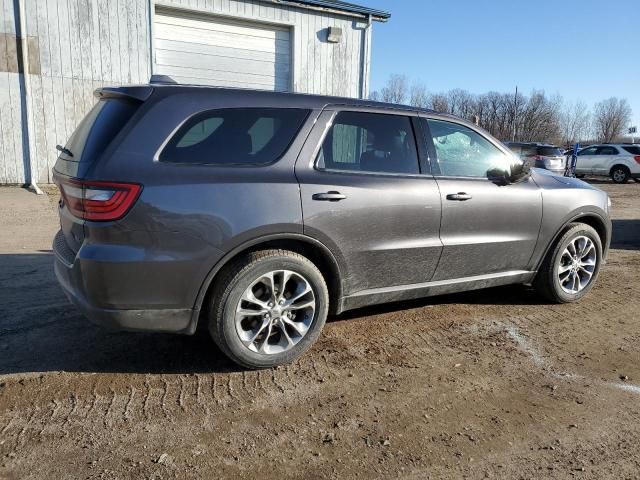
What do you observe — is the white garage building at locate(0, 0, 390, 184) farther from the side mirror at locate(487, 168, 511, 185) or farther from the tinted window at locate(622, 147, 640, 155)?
the tinted window at locate(622, 147, 640, 155)

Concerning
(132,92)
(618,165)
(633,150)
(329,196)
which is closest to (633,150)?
(633,150)

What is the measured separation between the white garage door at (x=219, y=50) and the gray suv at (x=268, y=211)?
Answer: 9.20m

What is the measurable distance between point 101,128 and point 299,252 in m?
1.47

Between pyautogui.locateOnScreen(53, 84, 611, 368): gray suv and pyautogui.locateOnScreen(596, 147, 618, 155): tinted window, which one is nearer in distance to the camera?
pyautogui.locateOnScreen(53, 84, 611, 368): gray suv

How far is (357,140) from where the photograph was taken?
3996mm

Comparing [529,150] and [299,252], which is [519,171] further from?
[529,150]

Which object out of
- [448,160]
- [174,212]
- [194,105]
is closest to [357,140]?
[448,160]

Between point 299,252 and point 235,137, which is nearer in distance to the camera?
point 235,137

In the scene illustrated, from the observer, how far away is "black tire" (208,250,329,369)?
10.7 feet

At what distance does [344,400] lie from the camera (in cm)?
315

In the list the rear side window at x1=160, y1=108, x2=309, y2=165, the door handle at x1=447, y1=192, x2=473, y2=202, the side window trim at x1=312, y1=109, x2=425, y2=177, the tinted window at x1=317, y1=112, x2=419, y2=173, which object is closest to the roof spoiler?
the rear side window at x1=160, y1=108, x2=309, y2=165

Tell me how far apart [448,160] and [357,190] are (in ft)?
3.29

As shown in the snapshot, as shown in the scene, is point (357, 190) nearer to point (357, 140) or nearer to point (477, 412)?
point (357, 140)

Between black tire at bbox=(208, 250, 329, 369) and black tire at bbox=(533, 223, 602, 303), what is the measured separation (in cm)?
245
